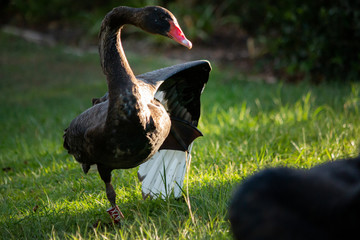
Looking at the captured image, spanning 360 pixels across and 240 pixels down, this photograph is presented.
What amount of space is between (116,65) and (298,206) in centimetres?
196

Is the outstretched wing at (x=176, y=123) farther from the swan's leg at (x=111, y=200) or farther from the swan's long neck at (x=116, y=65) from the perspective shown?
the swan's long neck at (x=116, y=65)

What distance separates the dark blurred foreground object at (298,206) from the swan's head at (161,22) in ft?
5.57

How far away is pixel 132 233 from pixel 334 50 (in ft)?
17.6

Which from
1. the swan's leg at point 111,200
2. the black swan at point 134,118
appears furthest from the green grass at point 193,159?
the black swan at point 134,118

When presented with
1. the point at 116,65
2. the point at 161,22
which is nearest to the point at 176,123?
the point at 116,65

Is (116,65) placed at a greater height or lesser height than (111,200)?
greater

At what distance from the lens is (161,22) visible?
116 inches

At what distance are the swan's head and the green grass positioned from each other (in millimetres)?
1232

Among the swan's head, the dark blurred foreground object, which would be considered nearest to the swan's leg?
the swan's head

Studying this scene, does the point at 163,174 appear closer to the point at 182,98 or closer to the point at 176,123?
the point at 176,123

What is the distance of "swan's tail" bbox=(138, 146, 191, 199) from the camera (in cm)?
340

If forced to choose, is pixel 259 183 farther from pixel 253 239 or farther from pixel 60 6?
pixel 60 6

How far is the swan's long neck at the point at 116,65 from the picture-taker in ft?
9.09

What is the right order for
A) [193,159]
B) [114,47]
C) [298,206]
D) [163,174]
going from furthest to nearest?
[193,159] → [163,174] → [114,47] → [298,206]
